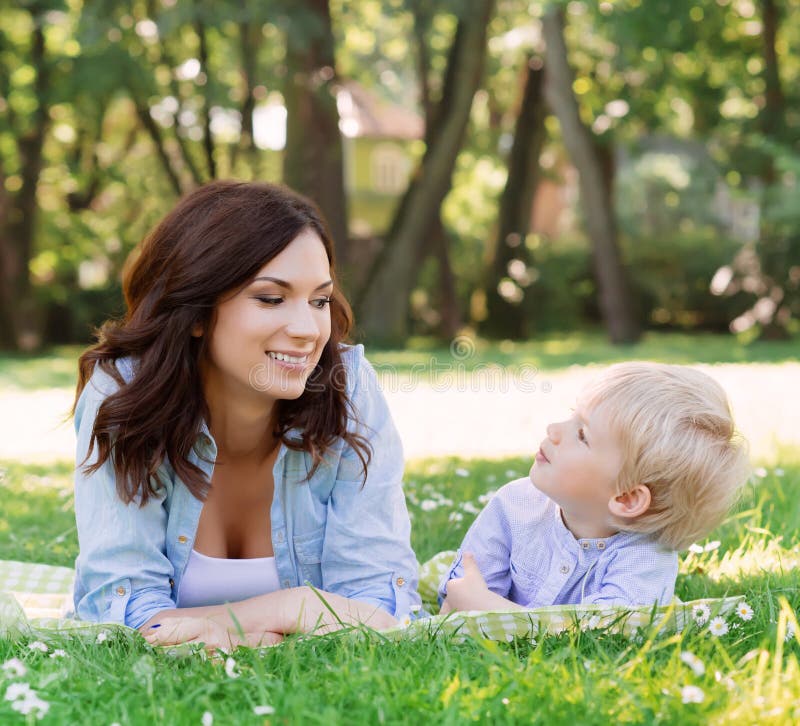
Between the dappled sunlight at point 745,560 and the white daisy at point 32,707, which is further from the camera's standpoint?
the dappled sunlight at point 745,560

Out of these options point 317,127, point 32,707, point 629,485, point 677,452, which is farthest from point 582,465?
point 317,127

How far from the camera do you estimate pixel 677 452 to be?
2.67 meters

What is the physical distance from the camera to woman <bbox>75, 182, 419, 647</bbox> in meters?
2.68

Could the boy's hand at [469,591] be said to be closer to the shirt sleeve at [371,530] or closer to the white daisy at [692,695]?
the shirt sleeve at [371,530]

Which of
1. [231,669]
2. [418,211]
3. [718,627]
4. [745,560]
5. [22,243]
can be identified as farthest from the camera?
[22,243]

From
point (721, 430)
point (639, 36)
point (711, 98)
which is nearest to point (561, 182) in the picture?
point (711, 98)

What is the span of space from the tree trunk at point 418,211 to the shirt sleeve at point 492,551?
440 inches

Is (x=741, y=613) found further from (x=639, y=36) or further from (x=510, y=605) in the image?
(x=639, y=36)

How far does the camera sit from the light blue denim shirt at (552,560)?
2742 millimetres

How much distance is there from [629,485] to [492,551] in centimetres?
53

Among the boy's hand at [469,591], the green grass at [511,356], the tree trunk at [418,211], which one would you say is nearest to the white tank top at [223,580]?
the boy's hand at [469,591]

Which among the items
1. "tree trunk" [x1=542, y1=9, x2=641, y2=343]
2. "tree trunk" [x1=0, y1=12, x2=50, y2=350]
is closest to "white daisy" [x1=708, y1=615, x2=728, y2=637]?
"tree trunk" [x1=542, y1=9, x2=641, y2=343]

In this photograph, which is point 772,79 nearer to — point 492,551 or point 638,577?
point 492,551

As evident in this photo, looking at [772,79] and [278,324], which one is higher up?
[772,79]
